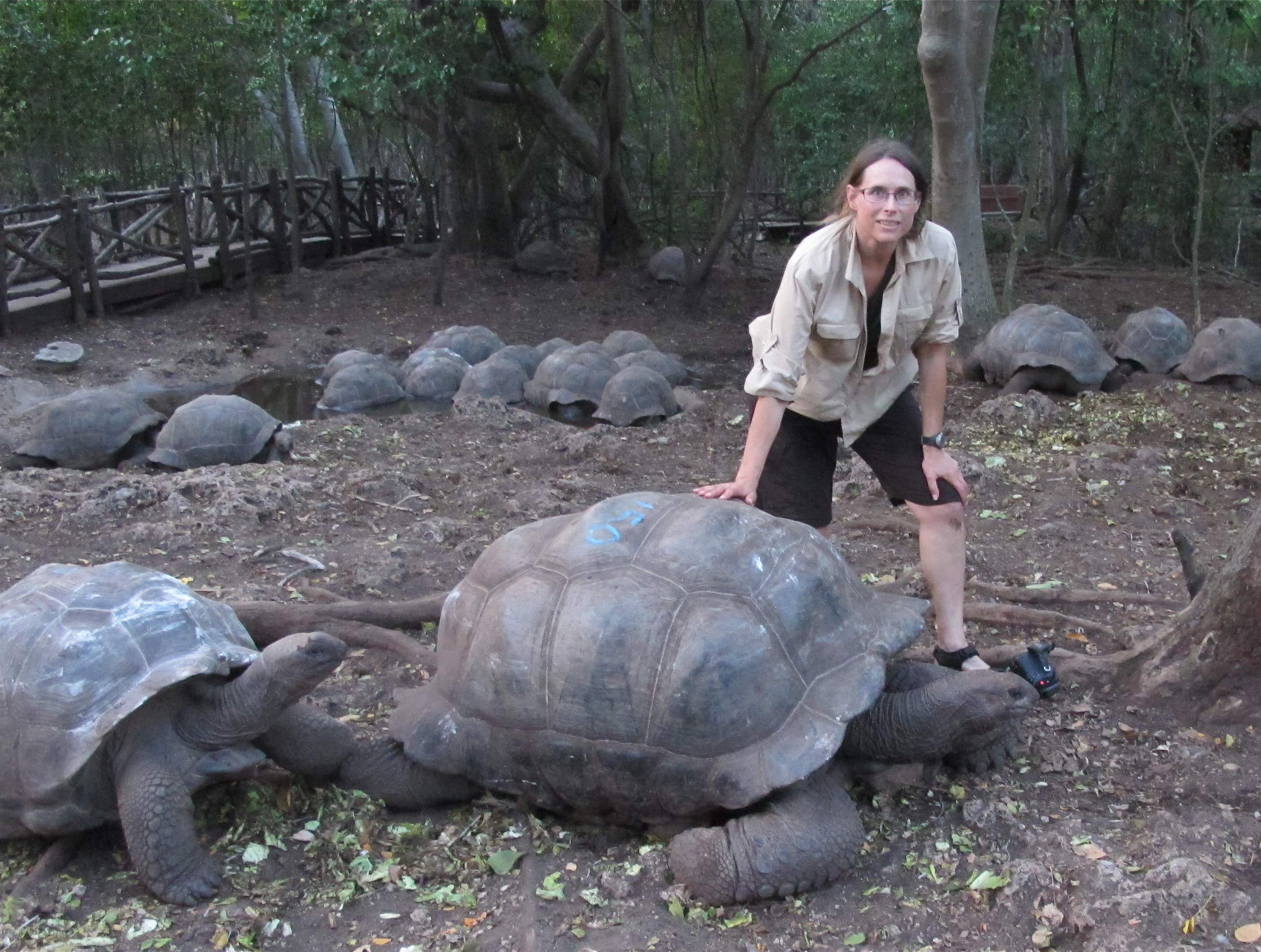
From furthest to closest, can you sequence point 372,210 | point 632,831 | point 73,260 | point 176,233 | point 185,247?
point 372,210, point 176,233, point 185,247, point 73,260, point 632,831

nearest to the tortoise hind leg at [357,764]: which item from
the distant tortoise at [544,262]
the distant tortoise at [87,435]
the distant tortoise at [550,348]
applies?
the distant tortoise at [87,435]

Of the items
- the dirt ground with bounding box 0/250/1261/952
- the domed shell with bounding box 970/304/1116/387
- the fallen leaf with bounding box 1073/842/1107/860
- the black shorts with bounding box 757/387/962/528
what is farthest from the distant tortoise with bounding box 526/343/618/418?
the fallen leaf with bounding box 1073/842/1107/860

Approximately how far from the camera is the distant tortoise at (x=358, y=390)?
30.4ft

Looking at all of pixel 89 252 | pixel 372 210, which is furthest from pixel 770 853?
pixel 372 210

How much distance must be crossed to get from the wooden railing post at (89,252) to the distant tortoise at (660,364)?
238 inches

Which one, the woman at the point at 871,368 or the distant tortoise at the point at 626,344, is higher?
the woman at the point at 871,368

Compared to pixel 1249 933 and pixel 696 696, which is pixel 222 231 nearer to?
pixel 696 696

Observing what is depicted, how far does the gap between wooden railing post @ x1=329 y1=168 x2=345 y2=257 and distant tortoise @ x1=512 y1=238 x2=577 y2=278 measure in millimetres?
3312

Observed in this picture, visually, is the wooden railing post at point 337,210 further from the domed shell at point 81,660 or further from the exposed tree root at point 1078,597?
the domed shell at point 81,660

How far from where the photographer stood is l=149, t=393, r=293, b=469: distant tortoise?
23.4ft

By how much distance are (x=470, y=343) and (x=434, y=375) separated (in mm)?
1125

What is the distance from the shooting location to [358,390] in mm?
9312

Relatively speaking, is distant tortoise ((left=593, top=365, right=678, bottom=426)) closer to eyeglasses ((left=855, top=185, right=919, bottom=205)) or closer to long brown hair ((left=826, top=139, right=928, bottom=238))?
long brown hair ((left=826, top=139, right=928, bottom=238))

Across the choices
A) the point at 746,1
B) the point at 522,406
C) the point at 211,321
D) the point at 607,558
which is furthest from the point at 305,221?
the point at 607,558
